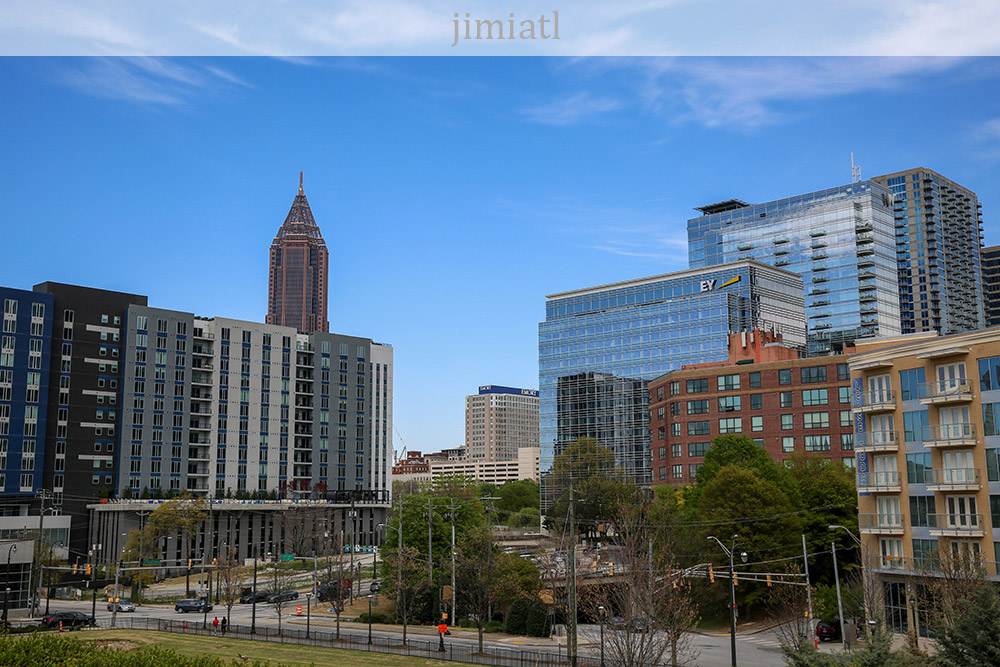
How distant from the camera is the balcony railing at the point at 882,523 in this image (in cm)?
6462

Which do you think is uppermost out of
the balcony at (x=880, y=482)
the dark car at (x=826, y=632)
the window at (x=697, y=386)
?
the window at (x=697, y=386)

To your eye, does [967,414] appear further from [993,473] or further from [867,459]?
[867,459]

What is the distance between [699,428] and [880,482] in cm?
5829

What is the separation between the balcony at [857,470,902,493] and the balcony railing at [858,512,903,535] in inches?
73.1

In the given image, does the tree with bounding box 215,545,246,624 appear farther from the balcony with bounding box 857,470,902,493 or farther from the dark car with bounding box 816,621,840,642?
the balcony with bounding box 857,470,902,493

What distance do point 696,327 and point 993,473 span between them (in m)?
111

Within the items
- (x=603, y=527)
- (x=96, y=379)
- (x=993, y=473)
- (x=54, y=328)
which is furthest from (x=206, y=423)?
(x=993, y=473)

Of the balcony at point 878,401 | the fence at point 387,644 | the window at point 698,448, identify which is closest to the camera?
the fence at point 387,644

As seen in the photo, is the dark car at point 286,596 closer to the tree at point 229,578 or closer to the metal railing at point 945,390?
the tree at point 229,578

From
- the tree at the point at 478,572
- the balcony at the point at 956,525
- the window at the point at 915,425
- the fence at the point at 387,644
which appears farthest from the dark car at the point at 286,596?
the balcony at the point at 956,525

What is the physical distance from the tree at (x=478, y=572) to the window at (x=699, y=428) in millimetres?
43147

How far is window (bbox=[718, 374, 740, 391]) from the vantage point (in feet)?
398

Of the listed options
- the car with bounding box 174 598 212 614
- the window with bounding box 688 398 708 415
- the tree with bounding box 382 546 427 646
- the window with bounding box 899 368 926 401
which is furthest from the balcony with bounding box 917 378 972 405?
the car with bounding box 174 598 212 614

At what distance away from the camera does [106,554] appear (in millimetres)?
137875
